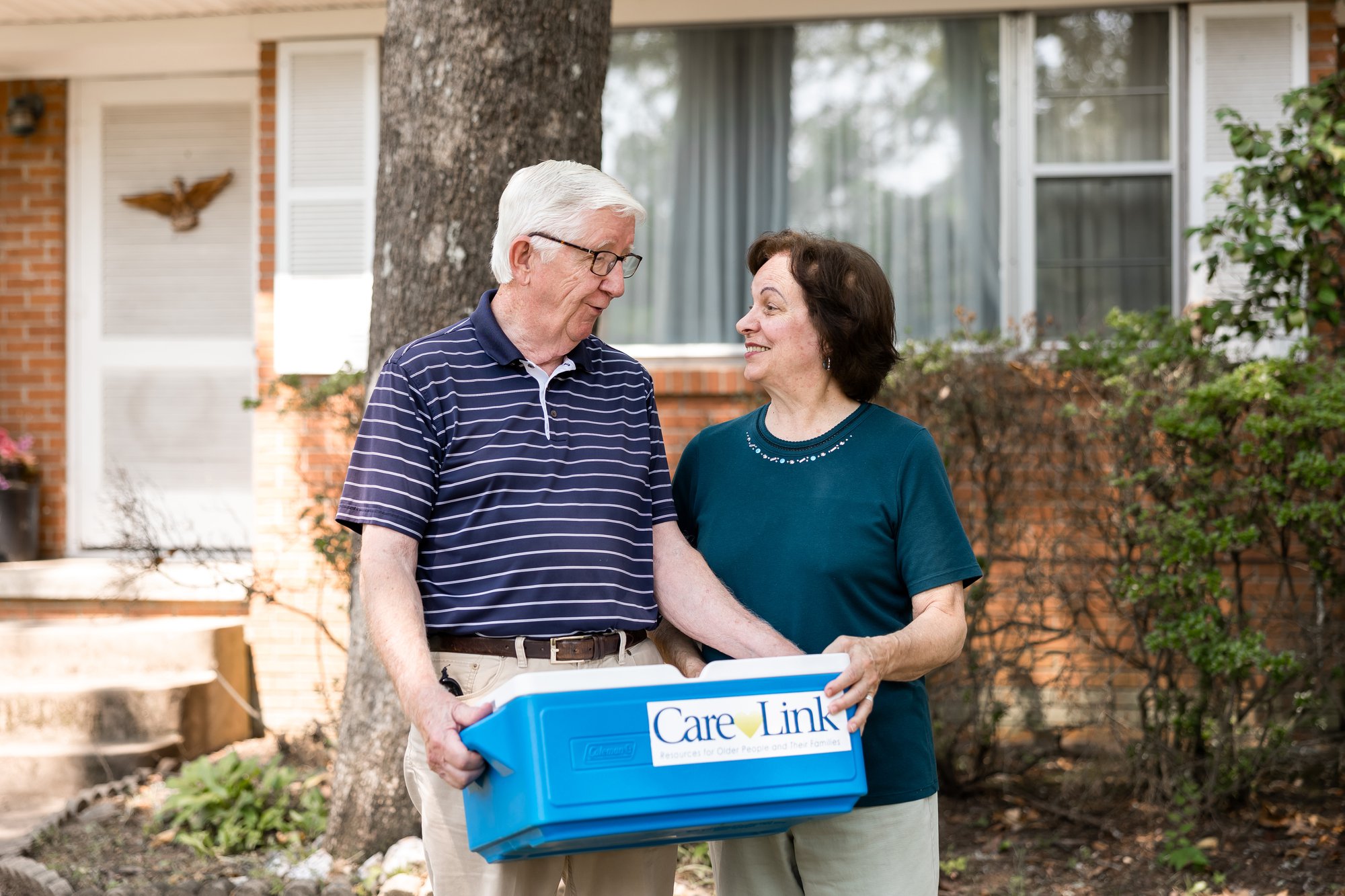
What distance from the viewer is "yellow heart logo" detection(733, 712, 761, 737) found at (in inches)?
72.4

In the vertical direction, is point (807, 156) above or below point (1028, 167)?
above

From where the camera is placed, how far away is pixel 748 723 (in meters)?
1.85

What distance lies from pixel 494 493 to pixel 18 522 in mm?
5778

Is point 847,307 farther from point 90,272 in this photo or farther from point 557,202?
point 90,272

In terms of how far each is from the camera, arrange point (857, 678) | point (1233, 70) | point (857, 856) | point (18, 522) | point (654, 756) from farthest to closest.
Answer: point (18, 522)
point (1233, 70)
point (857, 856)
point (857, 678)
point (654, 756)

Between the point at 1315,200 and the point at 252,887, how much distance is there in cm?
464

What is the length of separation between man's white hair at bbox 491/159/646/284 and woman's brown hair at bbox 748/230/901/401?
362 millimetres

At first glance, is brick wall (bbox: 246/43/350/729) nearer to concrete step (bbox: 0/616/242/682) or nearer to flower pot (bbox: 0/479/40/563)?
concrete step (bbox: 0/616/242/682)

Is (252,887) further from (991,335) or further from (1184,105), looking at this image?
(1184,105)

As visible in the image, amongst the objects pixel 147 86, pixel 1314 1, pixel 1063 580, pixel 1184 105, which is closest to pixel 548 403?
pixel 1063 580

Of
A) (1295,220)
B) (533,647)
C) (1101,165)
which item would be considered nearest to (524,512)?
(533,647)

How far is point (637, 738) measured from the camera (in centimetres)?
177

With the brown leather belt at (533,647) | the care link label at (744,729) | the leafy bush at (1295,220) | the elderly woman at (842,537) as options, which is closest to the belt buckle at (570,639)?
the brown leather belt at (533,647)

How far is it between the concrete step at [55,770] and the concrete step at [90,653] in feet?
1.70
